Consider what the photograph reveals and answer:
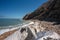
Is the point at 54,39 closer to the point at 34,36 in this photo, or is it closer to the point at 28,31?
the point at 34,36

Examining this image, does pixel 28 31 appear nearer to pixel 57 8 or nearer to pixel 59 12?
pixel 59 12

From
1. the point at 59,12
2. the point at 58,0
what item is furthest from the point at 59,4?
the point at 59,12

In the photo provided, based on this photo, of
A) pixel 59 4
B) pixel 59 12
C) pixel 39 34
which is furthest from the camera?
pixel 59 4

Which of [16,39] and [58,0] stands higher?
[58,0]

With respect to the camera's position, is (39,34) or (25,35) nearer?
(39,34)

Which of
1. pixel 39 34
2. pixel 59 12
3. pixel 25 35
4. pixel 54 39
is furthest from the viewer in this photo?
pixel 59 12

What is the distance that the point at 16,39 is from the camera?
1134cm

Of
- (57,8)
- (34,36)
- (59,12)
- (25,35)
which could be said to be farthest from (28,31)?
(57,8)

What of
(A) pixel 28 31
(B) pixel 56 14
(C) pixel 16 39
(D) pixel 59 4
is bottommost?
(C) pixel 16 39

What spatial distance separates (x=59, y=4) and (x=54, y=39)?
47.0 metres

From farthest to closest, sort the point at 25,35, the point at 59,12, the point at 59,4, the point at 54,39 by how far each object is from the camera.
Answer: the point at 59,4
the point at 59,12
the point at 25,35
the point at 54,39

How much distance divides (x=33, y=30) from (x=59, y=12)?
40.7 meters

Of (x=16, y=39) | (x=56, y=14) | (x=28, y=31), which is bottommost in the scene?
(x=16, y=39)

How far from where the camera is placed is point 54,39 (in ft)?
26.4
